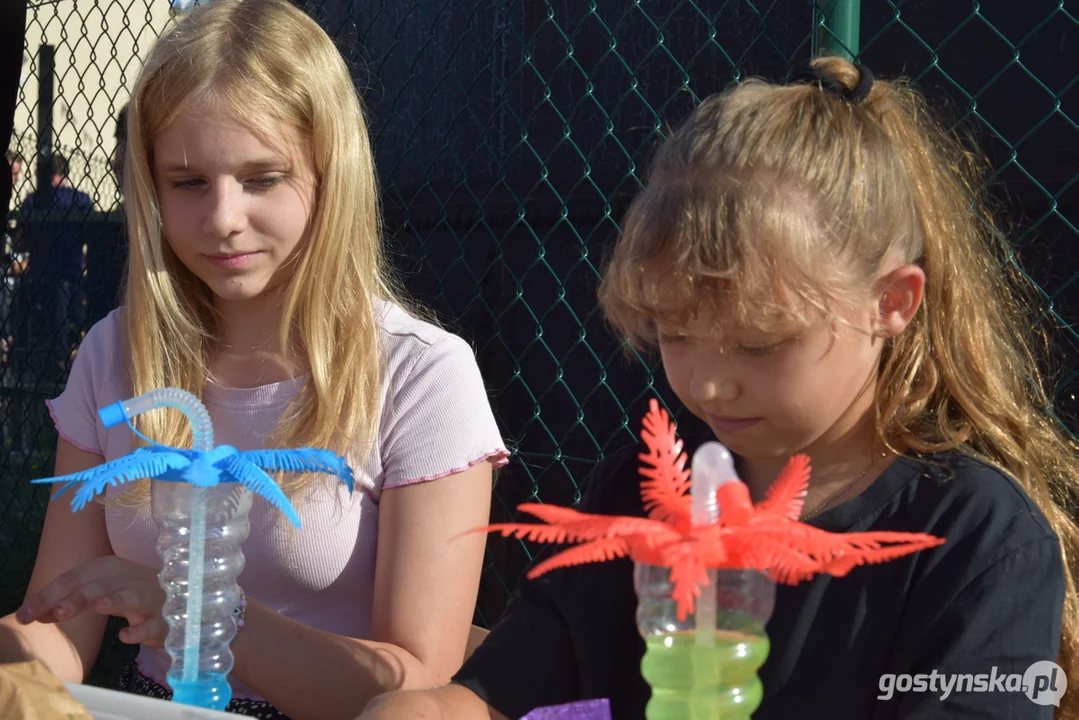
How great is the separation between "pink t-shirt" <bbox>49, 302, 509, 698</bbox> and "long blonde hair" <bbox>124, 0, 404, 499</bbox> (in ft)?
0.15

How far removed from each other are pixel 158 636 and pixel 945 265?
96 centimetres

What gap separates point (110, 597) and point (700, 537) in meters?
0.76

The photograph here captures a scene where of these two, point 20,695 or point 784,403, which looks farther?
point 784,403

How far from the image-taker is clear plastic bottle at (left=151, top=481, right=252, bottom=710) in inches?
42.7

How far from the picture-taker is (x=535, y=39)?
9.38 ft

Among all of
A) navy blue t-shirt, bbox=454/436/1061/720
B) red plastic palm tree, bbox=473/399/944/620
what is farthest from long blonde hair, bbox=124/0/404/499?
red plastic palm tree, bbox=473/399/944/620

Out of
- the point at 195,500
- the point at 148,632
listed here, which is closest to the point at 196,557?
the point at 195,500

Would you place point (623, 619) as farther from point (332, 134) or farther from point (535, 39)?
point (535, 39)

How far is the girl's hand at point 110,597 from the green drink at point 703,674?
653 mm

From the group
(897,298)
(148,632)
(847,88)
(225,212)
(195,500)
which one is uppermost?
(847,88)

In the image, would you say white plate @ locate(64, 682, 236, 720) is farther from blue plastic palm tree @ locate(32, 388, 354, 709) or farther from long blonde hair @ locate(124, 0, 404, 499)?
long blonde hair @ locate(124, 0, 404, 499)

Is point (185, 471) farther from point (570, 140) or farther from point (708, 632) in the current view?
point (570, 140)

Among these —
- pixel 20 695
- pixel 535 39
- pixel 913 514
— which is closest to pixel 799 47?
pixel 535 39

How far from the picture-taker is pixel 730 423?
1.19 meters
